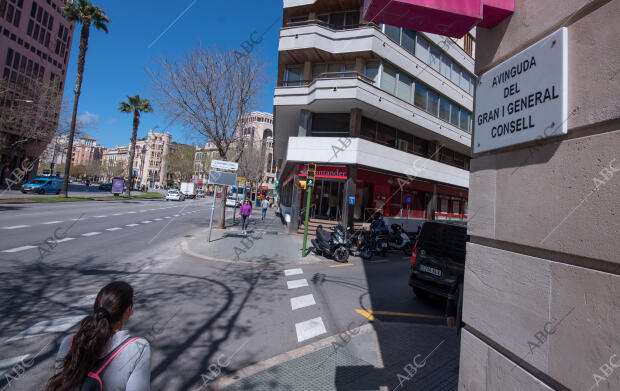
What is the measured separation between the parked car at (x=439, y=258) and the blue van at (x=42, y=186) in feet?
127

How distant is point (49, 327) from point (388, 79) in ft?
61.7

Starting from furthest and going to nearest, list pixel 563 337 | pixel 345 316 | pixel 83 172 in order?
1. pixel 83 172
2. pixel 345 316
3. pixel 563 337

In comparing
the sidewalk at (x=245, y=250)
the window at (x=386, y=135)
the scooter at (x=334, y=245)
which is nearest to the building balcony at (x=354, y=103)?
the window at (x=386, y=135)

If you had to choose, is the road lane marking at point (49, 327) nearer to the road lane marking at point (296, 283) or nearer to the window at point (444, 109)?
the road lane marking at point (296, 283)

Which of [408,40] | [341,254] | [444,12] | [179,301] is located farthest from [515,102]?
[408,40]

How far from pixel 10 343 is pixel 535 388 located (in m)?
5.50

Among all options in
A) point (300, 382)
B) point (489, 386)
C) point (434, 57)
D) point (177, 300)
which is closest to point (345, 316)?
point (300, 382)

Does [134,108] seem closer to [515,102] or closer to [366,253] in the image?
[366,253]

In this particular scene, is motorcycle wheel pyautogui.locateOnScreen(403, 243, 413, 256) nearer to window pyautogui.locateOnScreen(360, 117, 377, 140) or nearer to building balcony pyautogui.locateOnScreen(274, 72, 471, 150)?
window pyautogui.locateOnScreen(360, 117, 377, 140)

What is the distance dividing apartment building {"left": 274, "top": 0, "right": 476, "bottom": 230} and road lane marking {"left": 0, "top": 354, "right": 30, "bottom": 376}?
47.6 ft

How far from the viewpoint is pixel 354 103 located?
1678 cm

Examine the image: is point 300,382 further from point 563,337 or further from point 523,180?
point 523,180

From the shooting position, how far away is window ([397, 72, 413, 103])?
18812 millimetres

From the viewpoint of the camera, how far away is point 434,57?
21422mm
